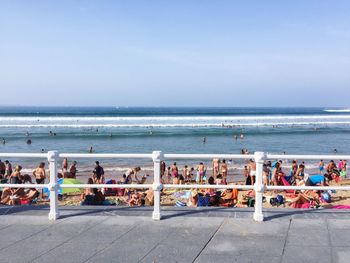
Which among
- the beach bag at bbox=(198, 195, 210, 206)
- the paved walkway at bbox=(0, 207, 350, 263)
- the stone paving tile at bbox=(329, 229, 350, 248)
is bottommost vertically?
the beach bag at bbox=(198, 195, 210, 206)

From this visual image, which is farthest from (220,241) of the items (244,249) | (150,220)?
(150,220)

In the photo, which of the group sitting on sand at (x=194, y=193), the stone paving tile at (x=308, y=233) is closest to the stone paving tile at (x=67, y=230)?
the stone paving tile at (x=308, y=233)

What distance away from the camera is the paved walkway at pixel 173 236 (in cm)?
436

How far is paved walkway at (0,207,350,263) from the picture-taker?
14.3 feet

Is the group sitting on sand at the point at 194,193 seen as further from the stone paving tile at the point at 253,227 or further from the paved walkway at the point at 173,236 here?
the stone paving tile at the point at 253,227

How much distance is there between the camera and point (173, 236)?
199 inches

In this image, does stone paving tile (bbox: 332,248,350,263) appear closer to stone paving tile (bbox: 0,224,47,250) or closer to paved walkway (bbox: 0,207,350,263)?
paved walkway (bbox: 0,207,350,263)

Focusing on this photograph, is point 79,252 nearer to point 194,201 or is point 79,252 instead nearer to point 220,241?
point 220,241

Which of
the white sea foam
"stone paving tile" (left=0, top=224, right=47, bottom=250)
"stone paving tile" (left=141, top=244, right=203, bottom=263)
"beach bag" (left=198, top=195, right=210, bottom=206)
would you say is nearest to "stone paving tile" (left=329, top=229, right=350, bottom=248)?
"stone paving tile" (left=141, top=244, right=203, bottom=263)

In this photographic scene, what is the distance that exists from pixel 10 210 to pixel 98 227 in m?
1.84

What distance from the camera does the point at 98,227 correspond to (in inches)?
214

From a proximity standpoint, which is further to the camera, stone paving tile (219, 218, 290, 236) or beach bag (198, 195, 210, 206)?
beach bag (198, 195, 210, 206)

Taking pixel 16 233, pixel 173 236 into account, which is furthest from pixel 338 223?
pixel 16 233

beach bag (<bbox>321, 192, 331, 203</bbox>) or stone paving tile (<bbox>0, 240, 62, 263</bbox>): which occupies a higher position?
stone paving tile (<bbox>0, 240, 62, 263</bbox>)
